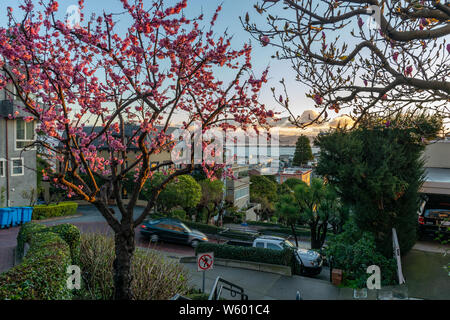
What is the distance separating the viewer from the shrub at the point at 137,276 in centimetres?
600

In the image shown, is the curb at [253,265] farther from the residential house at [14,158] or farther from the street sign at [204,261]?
the residential house at [14,158]

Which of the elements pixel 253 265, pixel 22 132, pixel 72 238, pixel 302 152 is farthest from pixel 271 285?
pixel 302 152

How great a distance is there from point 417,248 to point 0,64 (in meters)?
12.7

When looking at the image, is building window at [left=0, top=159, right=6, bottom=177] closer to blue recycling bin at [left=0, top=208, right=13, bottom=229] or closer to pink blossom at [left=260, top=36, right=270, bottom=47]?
blue recycling bin at [left=0, top=208, right=13, bottom=229]

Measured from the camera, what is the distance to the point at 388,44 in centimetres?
407

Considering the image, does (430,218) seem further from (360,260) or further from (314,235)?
(314,235)

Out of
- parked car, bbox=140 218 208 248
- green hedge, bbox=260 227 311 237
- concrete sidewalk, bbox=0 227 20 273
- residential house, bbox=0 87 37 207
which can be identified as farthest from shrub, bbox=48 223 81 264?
green hedge, bbox=260 227 311 237

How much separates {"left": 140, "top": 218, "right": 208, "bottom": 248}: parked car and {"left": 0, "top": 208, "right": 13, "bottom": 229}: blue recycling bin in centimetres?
677

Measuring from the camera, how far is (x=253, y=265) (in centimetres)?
1114

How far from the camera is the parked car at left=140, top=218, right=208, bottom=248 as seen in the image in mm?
15258

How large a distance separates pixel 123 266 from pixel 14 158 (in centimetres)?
1783

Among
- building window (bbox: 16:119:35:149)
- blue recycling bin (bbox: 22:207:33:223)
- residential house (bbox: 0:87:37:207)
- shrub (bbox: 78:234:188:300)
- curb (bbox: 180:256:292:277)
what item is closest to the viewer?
shrub (bbox: 78:234:188:300)

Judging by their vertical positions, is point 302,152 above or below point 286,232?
above
